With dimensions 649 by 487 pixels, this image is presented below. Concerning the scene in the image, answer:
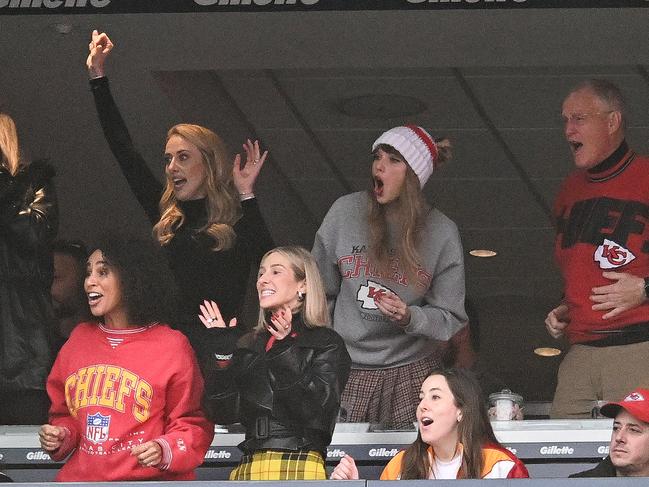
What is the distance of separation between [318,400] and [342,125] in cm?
484

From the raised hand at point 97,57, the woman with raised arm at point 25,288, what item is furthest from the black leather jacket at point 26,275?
the raised hand at point 97,57

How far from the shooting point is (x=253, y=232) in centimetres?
662

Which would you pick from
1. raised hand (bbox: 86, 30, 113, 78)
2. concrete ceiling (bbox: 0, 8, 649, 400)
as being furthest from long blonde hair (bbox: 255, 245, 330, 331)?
concrete ceiling (bbox: 0, 8, 649, 400)

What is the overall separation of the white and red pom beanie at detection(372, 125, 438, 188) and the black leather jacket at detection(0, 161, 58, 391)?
1418mm

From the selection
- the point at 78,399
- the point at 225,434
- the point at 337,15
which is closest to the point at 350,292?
the point at 225,434

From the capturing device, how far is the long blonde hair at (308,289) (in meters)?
5.98

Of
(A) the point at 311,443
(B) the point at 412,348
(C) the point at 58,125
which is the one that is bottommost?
(A) the point at 311,443

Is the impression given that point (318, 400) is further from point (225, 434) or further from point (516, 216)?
point (516, 216)

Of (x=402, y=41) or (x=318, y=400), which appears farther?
(x=402, y=41)

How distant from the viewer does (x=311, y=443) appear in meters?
5.70

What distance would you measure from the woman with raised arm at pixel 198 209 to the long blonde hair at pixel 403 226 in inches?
17.9

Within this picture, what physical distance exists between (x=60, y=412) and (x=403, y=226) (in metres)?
1.64

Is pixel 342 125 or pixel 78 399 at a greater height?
pixel 342 125

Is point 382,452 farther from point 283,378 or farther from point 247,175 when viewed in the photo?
point 247,175
